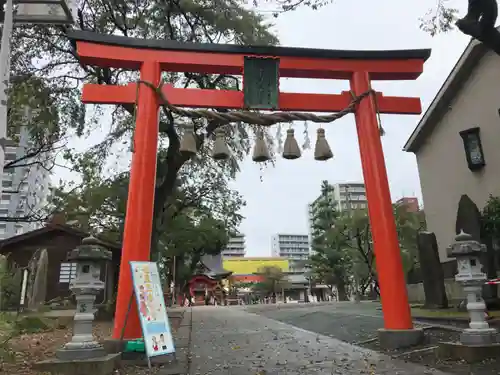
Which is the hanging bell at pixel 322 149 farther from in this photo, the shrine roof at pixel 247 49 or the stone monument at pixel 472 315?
the stone monument at pixel 472 315

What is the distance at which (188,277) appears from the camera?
39250mm

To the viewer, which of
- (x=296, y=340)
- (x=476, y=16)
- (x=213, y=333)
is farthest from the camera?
(x=213, y=333)

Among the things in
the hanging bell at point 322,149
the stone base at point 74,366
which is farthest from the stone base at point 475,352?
the stone base at point 74,366

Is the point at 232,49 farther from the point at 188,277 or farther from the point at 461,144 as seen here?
the point at 188,277

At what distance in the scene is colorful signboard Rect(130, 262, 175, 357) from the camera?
17.7 feet

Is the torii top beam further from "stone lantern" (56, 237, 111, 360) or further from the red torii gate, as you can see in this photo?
"stone lantern" (56, 237, 111, 360)

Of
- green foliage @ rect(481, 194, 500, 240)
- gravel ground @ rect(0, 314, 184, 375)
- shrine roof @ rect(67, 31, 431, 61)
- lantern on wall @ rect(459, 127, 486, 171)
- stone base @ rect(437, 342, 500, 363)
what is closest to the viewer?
stone base @ rect(437, 342, 500, 363)

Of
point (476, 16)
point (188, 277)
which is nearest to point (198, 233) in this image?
point (188, 277)

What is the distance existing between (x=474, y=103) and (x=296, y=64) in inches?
377

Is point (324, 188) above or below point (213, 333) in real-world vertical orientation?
above

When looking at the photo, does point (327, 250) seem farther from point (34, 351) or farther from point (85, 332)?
point (85, 332)

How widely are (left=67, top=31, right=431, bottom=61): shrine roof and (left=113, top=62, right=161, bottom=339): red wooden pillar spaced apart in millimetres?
413

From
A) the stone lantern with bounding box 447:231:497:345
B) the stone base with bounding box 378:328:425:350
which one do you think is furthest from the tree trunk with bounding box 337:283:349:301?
the stone lantern with bounding box 447:231:497:345

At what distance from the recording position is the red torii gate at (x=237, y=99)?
6.60 metres
